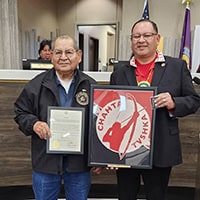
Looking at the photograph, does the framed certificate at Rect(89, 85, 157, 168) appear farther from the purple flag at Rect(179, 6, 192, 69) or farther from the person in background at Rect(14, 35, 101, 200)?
the purple flag at Rect(179, 6, 192, 69)

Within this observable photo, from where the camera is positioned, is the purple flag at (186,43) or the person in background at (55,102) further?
the purple flag at (186,43)

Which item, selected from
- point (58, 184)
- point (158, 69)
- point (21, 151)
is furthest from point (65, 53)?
point (21, 151)

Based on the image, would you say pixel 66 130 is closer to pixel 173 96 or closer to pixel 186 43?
pixel 173 96

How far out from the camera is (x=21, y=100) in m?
1.32

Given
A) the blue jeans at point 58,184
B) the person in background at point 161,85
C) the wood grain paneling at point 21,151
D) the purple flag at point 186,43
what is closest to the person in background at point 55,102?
the blue jeans at point 58,184

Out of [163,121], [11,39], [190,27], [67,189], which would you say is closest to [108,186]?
[67,189]

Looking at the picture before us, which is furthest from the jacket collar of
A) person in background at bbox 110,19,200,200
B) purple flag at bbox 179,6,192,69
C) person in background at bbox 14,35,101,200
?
purple flag at bbox 179,6,192,69

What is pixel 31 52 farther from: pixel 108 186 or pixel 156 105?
pixel 156 105

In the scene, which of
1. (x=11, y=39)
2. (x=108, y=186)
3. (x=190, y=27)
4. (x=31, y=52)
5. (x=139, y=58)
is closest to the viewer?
(x=139, y=58)

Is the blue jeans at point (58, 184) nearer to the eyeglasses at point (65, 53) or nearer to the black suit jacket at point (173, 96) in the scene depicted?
the black suit jacket at point (173, 96)

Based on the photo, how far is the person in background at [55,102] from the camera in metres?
1.28

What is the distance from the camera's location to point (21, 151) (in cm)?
231

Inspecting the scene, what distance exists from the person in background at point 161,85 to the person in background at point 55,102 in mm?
253

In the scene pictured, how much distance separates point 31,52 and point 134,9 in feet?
7.93
